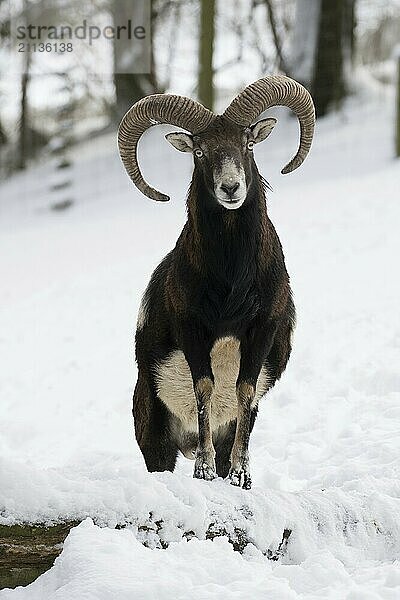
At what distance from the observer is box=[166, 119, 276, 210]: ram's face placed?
4.92 meters

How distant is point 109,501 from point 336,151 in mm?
11907

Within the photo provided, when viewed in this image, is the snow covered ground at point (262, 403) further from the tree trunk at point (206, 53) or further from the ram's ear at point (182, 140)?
the ram's ear at point (182, 140)

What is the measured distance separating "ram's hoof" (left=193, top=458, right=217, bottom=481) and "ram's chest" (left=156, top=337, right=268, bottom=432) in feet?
1.43

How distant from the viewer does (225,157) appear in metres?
5.02

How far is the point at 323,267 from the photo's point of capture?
35.1 ft

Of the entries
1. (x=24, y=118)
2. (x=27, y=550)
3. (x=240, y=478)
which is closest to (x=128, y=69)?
(x=24, y=118)

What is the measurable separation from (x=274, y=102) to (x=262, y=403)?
3.09 meters

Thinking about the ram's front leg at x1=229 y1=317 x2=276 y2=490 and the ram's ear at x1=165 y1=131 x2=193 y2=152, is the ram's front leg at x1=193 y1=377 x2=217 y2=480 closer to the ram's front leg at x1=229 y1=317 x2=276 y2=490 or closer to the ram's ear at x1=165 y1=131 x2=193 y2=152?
the ram's front leg at x1=229 y1=317 x2=276 y2=490

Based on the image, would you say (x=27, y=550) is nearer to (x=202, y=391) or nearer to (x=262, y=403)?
(x=202, y=391)

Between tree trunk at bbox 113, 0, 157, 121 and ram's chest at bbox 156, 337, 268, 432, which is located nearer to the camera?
ram's chest at bbox 156, 337, 268, 432

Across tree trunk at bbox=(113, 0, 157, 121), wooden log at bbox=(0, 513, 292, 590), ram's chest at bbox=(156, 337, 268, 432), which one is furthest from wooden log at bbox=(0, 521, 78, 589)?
tree trunk at bbox=(113, 0, 157, 121)

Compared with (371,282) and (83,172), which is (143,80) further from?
(371,282)

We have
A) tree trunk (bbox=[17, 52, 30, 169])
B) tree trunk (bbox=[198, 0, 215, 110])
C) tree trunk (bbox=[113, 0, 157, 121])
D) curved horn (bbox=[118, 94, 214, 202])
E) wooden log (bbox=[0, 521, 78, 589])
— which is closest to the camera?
wooden log (bbox=[0, 521, 78, 589])

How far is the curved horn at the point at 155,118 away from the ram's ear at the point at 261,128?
0.25m
